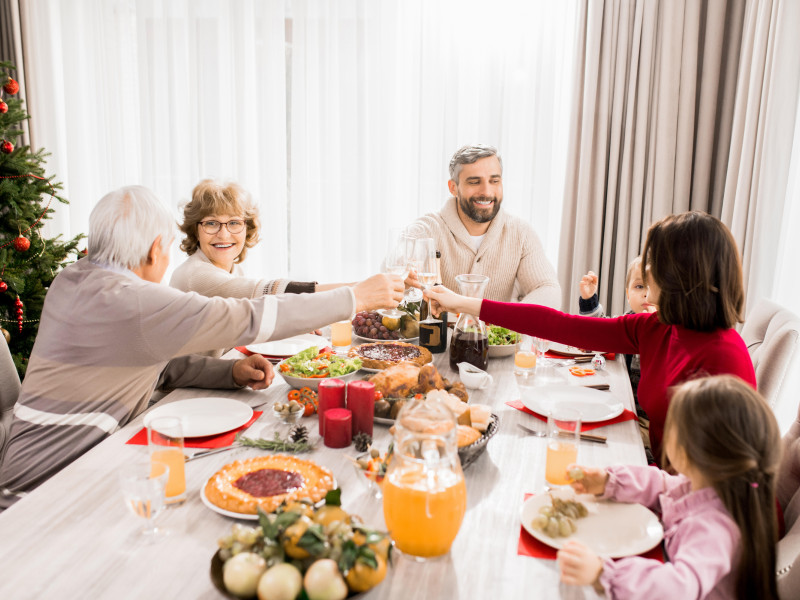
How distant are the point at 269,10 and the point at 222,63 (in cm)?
45

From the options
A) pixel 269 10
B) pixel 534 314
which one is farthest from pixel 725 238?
pixel 269 10

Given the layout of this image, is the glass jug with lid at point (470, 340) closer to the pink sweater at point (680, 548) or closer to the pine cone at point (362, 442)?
the pine cone at point (362, 442)

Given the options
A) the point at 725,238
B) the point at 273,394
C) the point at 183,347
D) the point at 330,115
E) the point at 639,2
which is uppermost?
the point at 639,2

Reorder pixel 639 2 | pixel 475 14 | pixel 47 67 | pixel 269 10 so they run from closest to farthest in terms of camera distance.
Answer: pixel 639 2 < pixel 475 14 < pixel 269 10 < pixel 47 67

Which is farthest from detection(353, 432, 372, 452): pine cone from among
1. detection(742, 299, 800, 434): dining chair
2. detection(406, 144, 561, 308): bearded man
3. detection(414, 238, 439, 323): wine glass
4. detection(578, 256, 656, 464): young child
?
detection(406, 144, 561, 308): bearded man

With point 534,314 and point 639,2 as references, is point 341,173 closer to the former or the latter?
point 639,2

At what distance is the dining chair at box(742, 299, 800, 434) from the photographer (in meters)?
1.77

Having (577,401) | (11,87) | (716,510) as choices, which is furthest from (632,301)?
(11,87)

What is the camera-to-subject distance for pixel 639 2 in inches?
134

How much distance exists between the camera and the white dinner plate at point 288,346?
7.17ft

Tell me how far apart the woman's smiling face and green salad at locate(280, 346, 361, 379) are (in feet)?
2.93

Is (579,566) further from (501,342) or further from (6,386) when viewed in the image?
(6,386)

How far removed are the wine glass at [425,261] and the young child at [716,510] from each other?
0.97 meters

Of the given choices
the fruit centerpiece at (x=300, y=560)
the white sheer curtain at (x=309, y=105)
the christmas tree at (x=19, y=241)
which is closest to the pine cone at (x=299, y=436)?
the fruit centerpiece at (x=300, y=560)
